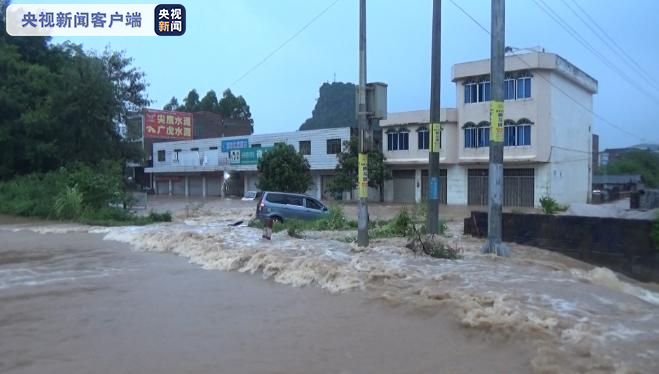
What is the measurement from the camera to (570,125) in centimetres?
3741

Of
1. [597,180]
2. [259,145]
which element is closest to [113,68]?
[259,145]

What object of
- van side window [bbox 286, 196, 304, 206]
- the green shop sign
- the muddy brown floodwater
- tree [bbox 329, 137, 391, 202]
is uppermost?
the green shop sign

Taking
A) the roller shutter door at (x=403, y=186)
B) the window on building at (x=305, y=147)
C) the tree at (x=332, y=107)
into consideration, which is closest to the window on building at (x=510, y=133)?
the roller shutter door at (x=403, y=186)

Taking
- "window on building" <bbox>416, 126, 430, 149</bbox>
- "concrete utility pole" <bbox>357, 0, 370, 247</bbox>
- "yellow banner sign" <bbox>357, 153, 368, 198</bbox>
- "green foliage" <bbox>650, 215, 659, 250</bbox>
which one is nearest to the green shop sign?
"window on building" <bbox>416, 126, 430, 149</bbox>

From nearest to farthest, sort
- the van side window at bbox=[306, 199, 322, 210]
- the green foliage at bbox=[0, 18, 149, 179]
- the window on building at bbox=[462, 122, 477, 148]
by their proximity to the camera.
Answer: the van side window at bbox=[306, 199, 322, 210], the green foliage at bbox=[0, 18, 149, 179], the window on building at bbox=[462, 122, 477, 148]

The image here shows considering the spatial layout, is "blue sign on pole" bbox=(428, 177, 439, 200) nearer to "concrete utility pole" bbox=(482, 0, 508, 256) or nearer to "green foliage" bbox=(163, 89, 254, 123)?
"concrete utility pole" bbox=(482, 0, 508, 256)

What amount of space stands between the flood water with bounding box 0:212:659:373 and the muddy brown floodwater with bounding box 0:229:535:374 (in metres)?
0.02

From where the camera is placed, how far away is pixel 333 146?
45094 mm

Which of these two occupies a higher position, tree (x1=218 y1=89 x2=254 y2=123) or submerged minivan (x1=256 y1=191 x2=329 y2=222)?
tree (x1=218 y1=89 x2=254 y2=123)

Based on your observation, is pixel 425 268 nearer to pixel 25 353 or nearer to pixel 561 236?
pixel 561 236

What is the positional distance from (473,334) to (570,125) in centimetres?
3416

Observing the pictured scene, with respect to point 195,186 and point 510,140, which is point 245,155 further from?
point 510,140

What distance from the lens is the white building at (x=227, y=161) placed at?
45.8 meters

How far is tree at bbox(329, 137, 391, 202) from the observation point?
4034cm
